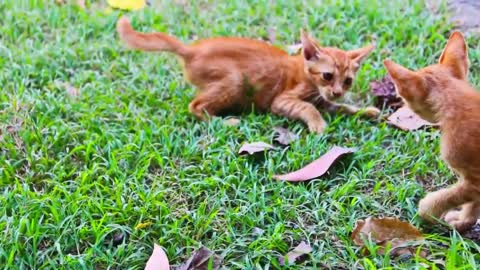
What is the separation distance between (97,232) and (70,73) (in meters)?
1.75

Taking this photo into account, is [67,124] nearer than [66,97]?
Yes

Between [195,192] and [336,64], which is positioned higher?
[336,64]

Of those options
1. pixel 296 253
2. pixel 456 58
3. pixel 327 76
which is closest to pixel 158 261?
pixel 296 253

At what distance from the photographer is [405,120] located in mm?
3793

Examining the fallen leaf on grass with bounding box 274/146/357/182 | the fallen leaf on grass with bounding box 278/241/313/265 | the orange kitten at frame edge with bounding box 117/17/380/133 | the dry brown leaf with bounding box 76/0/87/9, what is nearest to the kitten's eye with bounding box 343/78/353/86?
the orange kitten at frame edge with bounding box 117/17/380/133

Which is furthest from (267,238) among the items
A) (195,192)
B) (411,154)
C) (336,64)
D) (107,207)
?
(336,64)

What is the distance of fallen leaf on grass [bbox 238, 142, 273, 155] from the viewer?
3494mm

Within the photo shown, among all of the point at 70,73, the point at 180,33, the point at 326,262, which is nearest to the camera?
the point at 326,262

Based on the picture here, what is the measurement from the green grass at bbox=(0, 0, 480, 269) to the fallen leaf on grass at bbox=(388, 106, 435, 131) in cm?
7

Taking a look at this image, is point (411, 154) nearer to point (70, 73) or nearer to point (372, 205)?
point (372, 205)

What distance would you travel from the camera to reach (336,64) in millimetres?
3898

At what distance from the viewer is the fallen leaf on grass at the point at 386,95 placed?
4016 mm

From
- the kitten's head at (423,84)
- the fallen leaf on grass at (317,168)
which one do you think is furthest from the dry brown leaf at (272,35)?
the kitten's head at (423,84)

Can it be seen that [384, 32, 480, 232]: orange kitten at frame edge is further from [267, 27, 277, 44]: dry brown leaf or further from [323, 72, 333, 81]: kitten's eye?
[267, 27, 277, 44]: dry brown leaf
